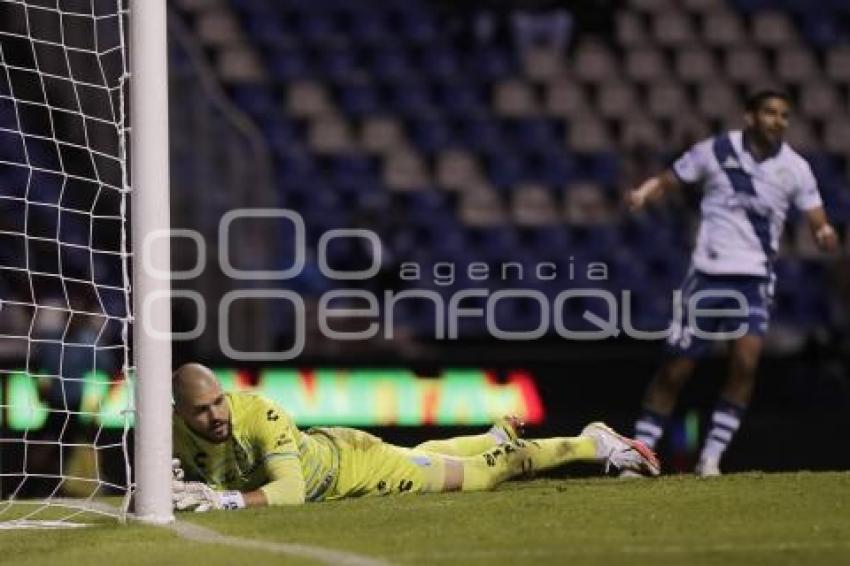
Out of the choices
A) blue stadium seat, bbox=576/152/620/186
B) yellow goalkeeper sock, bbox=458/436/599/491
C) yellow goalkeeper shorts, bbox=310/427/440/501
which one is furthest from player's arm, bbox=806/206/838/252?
blue stadium seat, bbox=576/152/620/186

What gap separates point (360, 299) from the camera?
494 inches

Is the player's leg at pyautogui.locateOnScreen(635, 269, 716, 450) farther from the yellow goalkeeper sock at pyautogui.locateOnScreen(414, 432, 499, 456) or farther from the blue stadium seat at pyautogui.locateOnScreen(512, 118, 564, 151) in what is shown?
the blue stadium seat at pyautogui.locateOnScreen(512, 118, 564, 151)

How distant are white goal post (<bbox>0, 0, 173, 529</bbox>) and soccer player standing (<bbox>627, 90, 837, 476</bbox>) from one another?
8.21 ft

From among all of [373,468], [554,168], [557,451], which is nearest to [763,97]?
[557,451]

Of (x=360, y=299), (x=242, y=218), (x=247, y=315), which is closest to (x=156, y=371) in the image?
(x=247, y=315)

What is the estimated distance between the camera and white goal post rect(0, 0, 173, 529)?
612 centimetres

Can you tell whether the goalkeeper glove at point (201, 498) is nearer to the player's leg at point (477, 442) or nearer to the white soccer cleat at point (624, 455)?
the player's leg at point (477, 442)

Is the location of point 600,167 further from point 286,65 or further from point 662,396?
point 662,396

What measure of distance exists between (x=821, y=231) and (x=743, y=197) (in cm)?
41

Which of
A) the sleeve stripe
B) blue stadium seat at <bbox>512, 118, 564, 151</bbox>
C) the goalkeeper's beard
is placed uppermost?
blue stadium seat at <bbox>512, 118, 564, 151</bbox>

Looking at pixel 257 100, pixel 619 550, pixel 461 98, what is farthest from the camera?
pixel 461 98

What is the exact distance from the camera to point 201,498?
6.58 m

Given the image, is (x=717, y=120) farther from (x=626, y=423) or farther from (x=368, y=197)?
(x=626, y=423)

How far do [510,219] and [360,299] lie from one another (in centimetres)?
187
